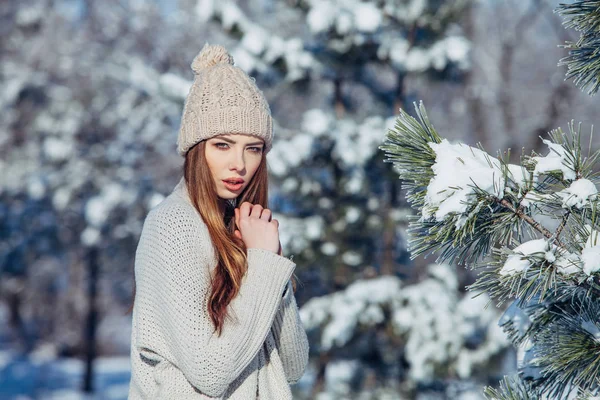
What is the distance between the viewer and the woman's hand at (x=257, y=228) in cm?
214

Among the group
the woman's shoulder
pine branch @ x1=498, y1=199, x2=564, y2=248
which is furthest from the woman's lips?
pine branch @ x1=498, y1=199, x2=564, y2=248

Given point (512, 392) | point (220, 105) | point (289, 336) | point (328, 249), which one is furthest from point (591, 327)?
point (328, 249)

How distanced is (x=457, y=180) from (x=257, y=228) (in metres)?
0.78

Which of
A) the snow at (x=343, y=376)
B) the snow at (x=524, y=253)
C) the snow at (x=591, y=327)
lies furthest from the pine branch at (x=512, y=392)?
the snow at (x=343, y=376)

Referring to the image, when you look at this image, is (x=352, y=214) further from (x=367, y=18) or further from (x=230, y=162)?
(x=230, y=162)

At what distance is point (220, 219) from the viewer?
2.19 meters

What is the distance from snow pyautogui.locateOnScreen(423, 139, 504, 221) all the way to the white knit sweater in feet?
2.10

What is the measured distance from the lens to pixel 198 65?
236cm

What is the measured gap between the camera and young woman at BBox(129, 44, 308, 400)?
76.9 inches

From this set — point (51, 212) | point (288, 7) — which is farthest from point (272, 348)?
point (51, 212)

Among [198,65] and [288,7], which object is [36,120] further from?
[198,65]

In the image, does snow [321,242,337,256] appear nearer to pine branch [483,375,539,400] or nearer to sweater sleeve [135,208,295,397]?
sweater sleeve [135,208,295,397]

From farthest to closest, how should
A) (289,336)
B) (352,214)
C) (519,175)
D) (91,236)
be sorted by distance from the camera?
1. (91,236)
2. (352,214)
3. (289,336)
4. (519,175)

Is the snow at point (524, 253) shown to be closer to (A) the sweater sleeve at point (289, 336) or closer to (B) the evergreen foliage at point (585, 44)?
(B) the evergreen foliage at point (585, 44)
